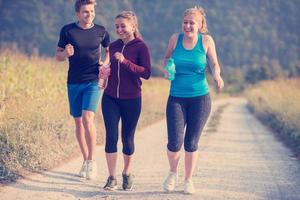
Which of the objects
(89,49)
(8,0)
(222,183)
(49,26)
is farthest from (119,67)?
(8,0)

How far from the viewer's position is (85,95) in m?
6.36

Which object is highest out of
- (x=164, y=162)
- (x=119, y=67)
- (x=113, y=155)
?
(x=119, y=67)

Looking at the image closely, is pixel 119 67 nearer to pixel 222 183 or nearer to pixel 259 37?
pixel 222 183

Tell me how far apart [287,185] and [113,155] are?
2281 mm

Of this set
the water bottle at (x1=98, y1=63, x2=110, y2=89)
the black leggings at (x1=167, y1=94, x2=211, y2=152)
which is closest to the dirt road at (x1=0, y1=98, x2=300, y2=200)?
the black leggings at (x1=167, y1=94, x2=211, y2=152)

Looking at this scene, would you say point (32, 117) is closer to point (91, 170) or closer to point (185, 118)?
point (91, 170)

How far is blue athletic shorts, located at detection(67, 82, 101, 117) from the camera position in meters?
6.34

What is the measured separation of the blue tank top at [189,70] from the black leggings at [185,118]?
0.08m

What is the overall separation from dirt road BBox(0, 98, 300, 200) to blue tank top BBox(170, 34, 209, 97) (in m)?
1.17

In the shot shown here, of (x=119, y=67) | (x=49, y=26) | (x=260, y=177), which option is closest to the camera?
(x=119, y=67)

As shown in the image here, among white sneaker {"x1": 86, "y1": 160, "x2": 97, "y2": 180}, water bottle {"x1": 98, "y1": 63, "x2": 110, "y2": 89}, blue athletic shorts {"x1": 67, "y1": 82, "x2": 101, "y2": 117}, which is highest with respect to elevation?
water bottle {"x1": 98, "y1": 63, "x2": 110, "y2": 89}

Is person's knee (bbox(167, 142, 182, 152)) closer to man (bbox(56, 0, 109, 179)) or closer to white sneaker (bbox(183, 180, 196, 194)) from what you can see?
white sneaker (bbox(183, 180, 196, 194))

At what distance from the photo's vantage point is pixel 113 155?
232 inches

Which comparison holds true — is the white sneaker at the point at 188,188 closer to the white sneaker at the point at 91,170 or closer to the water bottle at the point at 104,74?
the white sneaker at the point at 91,170
